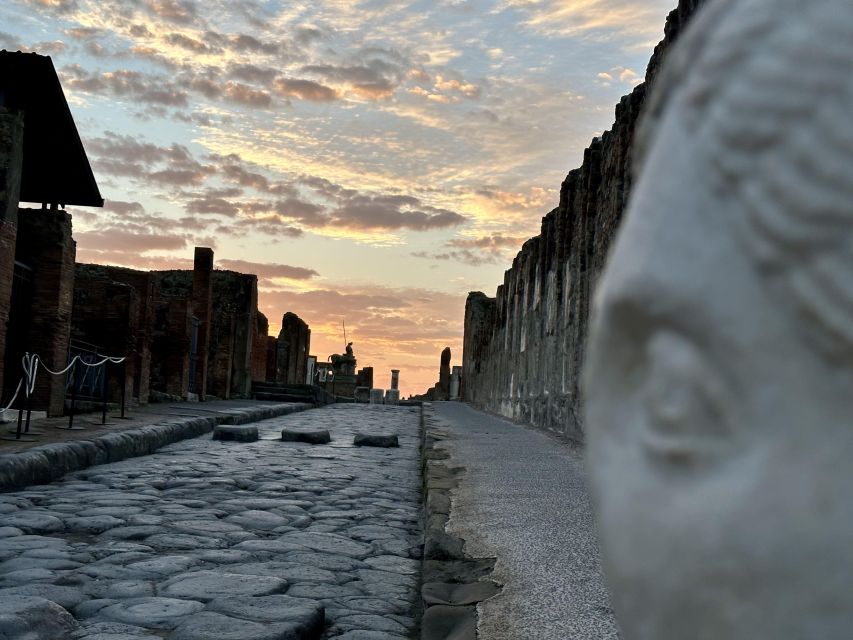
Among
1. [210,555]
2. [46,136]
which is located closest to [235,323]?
[46,136]

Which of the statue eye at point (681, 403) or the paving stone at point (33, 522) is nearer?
the statue eye at point (681, 403)

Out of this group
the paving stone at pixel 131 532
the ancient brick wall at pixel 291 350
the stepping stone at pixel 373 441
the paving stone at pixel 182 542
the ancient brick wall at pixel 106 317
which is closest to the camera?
the paving stone at pixel 182 542

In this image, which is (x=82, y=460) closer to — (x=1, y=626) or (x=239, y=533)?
(x=239, y=533)

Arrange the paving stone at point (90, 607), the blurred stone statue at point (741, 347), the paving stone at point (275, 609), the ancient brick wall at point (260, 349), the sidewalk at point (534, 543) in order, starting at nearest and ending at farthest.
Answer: the blurred stone statue at point (741, 347), the sidewalk at point (534, 543), the paving stone at point (275, 609), the paving stone at point (90, 607), the ancient brick wall at point (260, 349)

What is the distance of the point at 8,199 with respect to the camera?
9461mm

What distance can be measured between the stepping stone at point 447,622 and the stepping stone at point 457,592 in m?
0.05

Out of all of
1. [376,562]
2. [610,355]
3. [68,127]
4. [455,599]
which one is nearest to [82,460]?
[376,562]

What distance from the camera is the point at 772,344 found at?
467 millimetres

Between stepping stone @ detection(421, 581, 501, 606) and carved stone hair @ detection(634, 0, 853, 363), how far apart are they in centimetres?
218

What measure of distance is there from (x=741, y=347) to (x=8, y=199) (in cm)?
1025

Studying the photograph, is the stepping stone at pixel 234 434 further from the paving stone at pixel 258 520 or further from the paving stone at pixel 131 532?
the paving stone at pixel 131 532

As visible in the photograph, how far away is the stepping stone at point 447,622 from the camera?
7.70 ft

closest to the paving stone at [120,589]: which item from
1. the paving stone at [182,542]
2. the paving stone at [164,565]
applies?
the paving stone at [164,565]

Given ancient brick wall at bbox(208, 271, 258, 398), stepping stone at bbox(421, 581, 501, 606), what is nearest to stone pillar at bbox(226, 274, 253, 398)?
ancient brick wall at bbox(208, 271, 258, 398)
